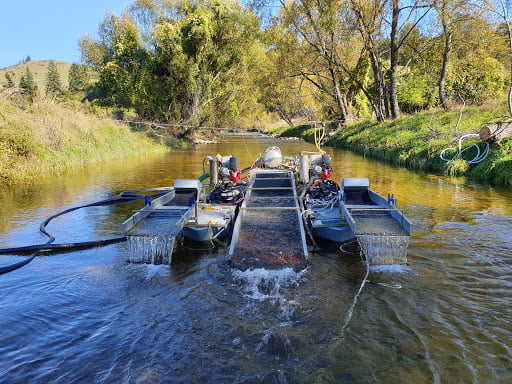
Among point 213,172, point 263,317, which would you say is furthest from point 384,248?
point 213,172

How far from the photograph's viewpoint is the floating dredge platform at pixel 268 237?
22.2 feet

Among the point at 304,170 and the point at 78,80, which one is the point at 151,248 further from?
the point at 78,80

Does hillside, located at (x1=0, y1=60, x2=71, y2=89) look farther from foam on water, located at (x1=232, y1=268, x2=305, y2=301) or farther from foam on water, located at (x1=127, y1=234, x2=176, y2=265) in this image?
foam on water, located at (x1=232, y1=268, x2=305, y2=301)

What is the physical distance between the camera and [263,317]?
5281 mm

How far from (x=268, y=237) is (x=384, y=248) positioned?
87.0 inches

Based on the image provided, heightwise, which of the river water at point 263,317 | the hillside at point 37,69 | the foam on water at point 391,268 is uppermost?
the hillside at point 37,69

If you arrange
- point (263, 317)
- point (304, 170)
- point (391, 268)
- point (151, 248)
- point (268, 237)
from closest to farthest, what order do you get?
point (263, 317) < point (391, 268) < point (151, 248) < point (268, 237) < point (304, 170)

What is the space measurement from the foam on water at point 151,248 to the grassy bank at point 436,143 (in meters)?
11.4

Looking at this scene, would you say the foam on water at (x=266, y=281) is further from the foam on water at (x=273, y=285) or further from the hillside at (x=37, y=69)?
the hillside at (x=37, y=69)

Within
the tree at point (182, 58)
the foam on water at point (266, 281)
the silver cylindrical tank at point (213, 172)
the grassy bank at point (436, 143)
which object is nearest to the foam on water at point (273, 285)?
the foam on water at point (266, 281)

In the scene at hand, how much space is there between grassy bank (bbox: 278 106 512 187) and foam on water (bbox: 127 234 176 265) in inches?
450

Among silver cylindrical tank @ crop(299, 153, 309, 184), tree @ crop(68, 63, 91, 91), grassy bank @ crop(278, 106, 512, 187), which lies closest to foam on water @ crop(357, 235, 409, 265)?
silver cylindrical tank @ crop(299, 153, 309, 184)

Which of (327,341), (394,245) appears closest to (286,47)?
(394,245)

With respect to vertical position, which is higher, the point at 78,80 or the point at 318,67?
the point at 78,80
